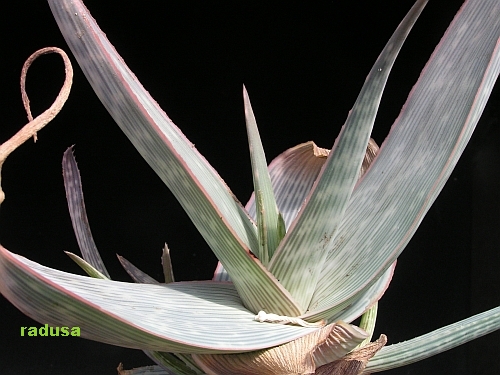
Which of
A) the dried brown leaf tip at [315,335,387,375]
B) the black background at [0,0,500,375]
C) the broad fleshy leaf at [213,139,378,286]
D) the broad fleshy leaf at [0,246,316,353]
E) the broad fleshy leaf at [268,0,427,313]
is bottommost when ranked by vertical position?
the dried brown leaf tip at [315,335,387,375]

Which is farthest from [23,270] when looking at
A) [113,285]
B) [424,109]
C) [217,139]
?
[217,139]

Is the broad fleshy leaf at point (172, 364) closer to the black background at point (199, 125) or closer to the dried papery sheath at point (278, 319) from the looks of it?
the dried papery sheath at point (278, 319)

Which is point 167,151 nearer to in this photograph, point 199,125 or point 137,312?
point 137,312

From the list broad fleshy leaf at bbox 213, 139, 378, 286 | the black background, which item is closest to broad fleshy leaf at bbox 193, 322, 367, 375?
broad fleshy leaf at bbox 213, 139, 378, 286

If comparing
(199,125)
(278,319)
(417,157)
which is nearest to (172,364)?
(278,319)

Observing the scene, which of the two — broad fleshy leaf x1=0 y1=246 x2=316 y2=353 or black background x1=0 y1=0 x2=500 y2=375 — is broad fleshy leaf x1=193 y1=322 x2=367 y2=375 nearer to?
broad fleshy leaf x1=0 y1=246 x2=316 y2=353

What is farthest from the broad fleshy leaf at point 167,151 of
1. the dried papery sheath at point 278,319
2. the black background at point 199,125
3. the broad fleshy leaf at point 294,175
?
the black background at point 199,125

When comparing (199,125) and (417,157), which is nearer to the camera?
(417,157)
